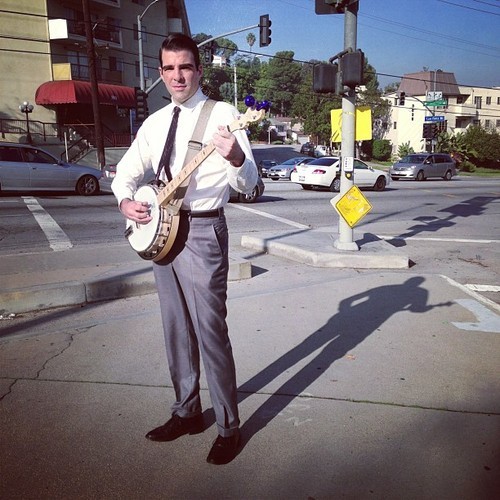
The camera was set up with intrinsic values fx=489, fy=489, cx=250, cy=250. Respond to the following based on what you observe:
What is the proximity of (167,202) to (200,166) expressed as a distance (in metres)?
0.26

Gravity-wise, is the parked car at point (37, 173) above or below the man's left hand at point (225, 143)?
below

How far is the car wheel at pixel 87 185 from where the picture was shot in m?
16.3

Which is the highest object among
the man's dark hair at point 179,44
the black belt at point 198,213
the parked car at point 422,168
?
the man's dark hair at point 179,44

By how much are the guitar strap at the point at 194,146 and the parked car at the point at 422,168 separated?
29757 mm

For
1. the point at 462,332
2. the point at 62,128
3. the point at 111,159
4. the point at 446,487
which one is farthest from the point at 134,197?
the point at 62,128

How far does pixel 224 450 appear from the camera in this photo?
2.71 meters

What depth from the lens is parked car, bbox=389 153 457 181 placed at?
100 ft

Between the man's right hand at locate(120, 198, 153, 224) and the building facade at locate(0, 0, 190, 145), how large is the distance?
2654 cm

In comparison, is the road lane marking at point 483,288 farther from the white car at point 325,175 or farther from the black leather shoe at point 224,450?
the white car at point 325,175

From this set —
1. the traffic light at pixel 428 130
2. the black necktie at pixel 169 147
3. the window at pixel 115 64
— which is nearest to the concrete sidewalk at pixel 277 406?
the black necktie at pixel 169 147

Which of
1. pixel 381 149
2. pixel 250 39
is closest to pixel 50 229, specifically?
pixel 381 149

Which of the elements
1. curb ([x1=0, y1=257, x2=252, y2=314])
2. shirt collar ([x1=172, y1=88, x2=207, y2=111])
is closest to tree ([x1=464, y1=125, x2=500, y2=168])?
curb ([x1=0, y1=257, x2=252, y2=314])

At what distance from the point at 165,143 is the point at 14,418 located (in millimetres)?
1996

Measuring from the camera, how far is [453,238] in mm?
10172
